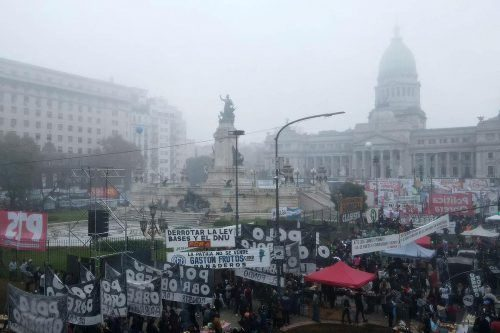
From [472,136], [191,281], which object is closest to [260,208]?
[191,281]

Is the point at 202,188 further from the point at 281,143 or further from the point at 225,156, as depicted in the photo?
the point at 281,143

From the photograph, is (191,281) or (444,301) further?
(444,301)

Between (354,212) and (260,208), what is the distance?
16604 millimetres

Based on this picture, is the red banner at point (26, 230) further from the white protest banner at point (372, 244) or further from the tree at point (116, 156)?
the tree at point (116, 156)

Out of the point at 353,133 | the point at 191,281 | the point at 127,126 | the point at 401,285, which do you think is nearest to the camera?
the point at 191,281

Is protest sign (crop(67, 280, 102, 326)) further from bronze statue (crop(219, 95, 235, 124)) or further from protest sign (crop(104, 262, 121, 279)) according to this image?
bronze statue (crop(219, 95, 235, 124))

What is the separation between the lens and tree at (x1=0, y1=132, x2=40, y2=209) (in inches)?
1900

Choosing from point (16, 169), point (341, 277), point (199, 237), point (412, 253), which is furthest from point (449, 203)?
point (16, 169)

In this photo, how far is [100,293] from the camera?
11.6 meters

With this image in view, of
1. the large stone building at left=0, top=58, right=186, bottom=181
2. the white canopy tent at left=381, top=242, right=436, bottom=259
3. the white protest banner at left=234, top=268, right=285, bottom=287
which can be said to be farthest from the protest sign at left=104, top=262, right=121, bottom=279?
the large stone building at left=0, top=58, right=186, bottom=181

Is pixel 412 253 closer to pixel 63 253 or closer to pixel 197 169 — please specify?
pixel 63 253

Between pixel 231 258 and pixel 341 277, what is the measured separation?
3.80 meters

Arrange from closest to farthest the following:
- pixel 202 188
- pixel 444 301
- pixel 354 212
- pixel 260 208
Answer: pixel 444 301
pixel 354 212
pixel 260 208
pixel 202 188

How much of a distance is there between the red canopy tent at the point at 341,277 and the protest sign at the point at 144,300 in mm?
6030
